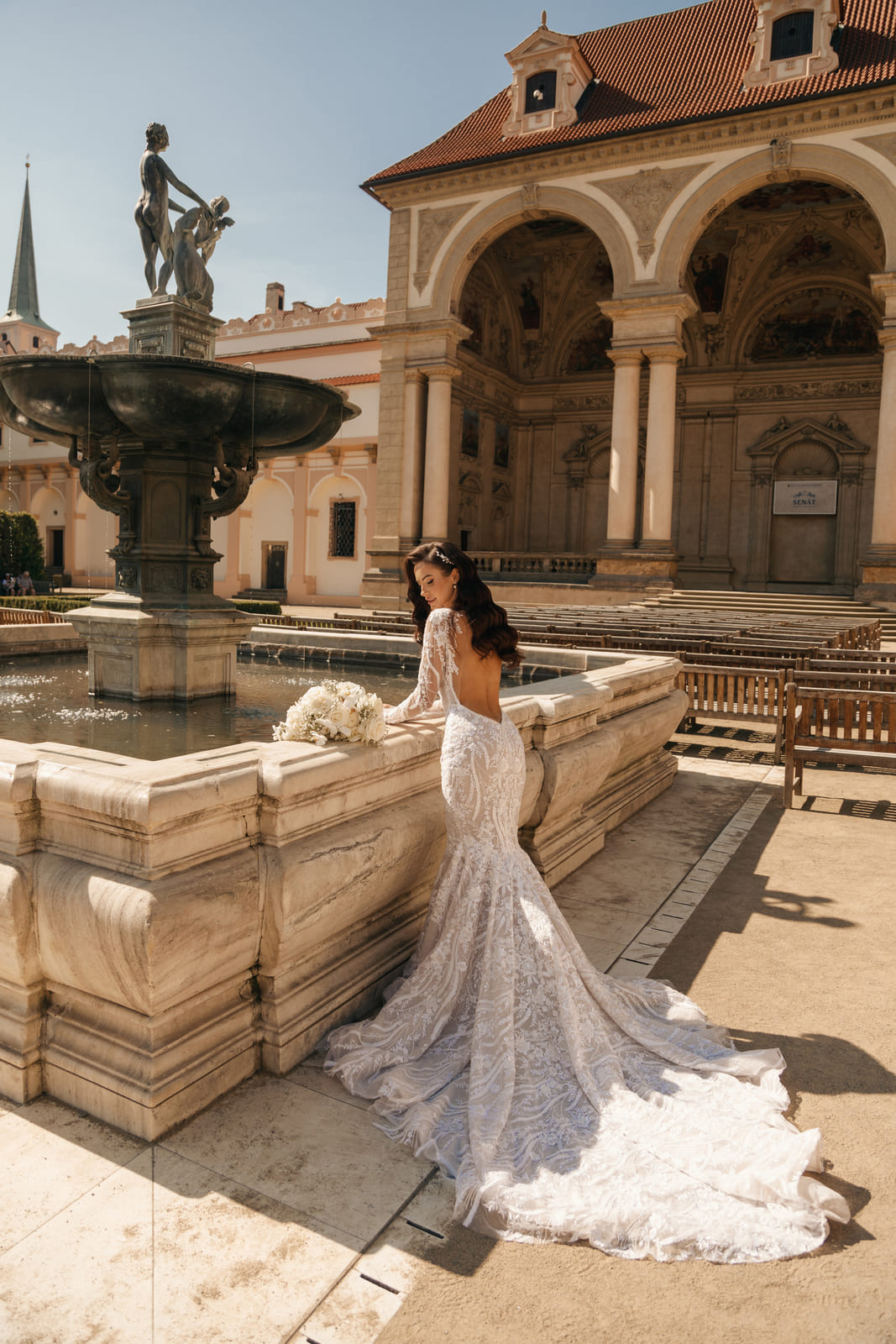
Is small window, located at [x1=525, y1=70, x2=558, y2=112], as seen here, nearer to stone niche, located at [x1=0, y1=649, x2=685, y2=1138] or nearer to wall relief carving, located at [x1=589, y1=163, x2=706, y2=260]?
wall relief carving, located at [x1=589, y1=163, x2=706, y2=260]

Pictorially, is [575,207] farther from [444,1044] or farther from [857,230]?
[444,1044]

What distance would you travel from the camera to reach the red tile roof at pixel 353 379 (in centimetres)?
3040

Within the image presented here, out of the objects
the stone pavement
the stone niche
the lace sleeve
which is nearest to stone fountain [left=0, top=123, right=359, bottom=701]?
the lace sleeve

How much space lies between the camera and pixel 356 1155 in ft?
8.31

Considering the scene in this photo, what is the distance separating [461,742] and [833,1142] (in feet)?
5.57

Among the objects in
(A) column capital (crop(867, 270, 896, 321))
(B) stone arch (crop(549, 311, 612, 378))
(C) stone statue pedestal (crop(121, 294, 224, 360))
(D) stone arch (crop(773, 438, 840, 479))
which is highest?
(B) stone arch (crop(549, 311, 612, 378))

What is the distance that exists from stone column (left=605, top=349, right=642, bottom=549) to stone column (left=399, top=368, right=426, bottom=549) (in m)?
5.59

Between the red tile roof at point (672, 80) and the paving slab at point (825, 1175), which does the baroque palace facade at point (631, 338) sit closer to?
the red tile roof at point (672, 80)

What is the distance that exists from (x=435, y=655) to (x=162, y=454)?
11.9 ft

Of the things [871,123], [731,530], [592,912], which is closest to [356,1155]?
[592,912]

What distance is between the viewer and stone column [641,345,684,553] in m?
22.5

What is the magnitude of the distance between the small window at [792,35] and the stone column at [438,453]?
35.0ft

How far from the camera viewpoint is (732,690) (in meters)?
9.47

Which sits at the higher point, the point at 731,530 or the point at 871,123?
the point at 871,123
